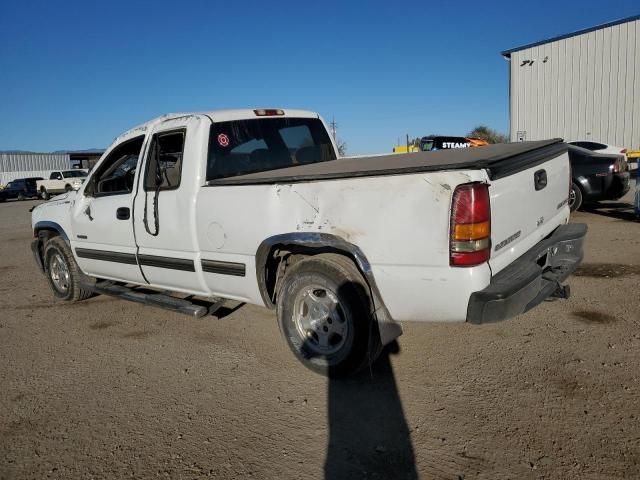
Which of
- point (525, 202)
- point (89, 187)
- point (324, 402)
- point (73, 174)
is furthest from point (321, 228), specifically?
point (73, 174)

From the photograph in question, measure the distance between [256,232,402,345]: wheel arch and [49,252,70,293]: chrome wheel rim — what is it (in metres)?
3.09

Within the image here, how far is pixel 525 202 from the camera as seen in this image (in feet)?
10.7

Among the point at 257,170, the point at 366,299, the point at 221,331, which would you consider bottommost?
the point at 221,331

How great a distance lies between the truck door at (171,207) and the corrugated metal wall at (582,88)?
25.6 m

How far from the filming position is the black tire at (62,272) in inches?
215

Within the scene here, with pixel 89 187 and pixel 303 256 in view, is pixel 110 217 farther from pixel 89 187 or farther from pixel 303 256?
pixel 303 256

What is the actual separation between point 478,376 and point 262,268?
5.54ft

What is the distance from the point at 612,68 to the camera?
23953mm

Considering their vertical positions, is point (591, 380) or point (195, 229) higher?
point (195, 229)

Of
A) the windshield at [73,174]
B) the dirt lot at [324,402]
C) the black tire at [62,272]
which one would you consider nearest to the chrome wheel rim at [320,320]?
the dirt lot at [324,402]

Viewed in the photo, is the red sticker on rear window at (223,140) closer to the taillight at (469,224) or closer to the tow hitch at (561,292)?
the taillight at (469,224)

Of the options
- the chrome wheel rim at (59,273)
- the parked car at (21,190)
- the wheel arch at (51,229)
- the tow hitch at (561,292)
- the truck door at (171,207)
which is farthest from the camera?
the parked car at (21,190)

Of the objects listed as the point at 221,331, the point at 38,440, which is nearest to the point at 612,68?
the point at 221,331

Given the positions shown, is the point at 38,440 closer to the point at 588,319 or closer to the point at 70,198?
the point at 70,198
